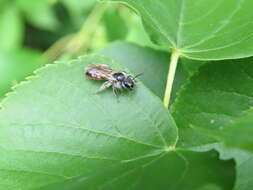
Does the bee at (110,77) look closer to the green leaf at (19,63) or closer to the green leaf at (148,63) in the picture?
the green leaf at (148,63)

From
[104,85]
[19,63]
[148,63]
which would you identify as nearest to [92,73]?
[104,85]

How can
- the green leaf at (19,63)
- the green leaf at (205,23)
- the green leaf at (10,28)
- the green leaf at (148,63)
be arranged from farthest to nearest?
1. the green leaf at (10,28)
2. the green leaf at (19,63)
3. the green leaf at (148,63)
4. the green leaf at (205,23)

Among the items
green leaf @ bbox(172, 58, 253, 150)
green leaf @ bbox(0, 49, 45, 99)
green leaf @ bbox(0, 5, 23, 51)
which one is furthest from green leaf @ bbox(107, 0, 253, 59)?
green leaf @ bbox(0, 5, 23, 51)

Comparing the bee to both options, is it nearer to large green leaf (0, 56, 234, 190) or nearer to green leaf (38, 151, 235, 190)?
large green leaf (0, 56, 234, 190)

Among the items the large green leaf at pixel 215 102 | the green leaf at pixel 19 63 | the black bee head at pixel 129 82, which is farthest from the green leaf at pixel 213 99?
the green leaf at pixel 19 63

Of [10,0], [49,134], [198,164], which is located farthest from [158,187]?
[10,0]

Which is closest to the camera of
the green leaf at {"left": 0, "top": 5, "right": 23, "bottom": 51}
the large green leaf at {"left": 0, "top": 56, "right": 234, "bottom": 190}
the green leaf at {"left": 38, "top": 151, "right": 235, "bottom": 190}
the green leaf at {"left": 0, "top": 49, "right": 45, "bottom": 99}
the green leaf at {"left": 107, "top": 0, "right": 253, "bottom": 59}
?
the green leaf at {"left": 38, "top": 151, "right": 235, "bottom": 190}
